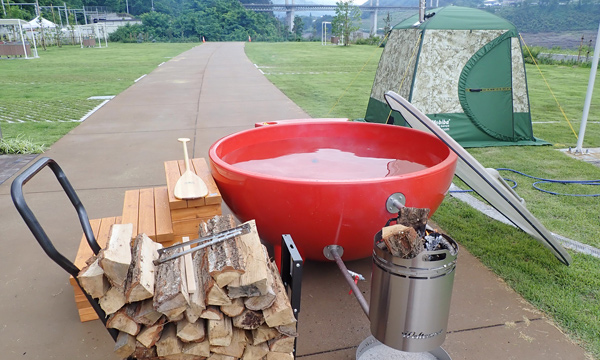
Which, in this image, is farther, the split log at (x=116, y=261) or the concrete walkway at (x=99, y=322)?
the concrete walkway at (x=99, y=322)

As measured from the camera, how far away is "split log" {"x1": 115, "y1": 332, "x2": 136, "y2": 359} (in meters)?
1.62

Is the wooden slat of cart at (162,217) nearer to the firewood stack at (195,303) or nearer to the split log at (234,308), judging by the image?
the firewood stack at (195,303)

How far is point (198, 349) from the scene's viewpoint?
64.9 inches

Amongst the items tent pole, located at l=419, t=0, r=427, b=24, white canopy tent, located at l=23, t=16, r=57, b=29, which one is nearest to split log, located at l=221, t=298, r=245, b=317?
tent pole, located at l=419, t=0, r=427, b=24

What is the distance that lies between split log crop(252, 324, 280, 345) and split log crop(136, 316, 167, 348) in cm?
36

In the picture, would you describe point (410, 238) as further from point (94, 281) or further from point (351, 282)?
point (94, 281)

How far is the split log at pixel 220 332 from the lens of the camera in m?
1.61

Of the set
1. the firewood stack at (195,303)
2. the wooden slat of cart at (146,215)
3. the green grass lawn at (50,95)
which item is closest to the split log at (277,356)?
the firewood stack at (195,303)

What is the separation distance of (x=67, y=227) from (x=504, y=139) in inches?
230

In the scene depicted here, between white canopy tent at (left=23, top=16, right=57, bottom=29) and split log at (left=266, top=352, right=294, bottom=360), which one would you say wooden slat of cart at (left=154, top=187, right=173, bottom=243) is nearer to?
split log at (left=266, top=352, right=294, bottom=360)

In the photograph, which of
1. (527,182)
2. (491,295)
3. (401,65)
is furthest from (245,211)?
(401,65)

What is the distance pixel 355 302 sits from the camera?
2.68 meters

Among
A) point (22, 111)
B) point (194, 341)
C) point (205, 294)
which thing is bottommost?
point (22, 111)

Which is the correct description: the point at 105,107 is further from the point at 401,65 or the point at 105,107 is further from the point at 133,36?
the point at 133,36
